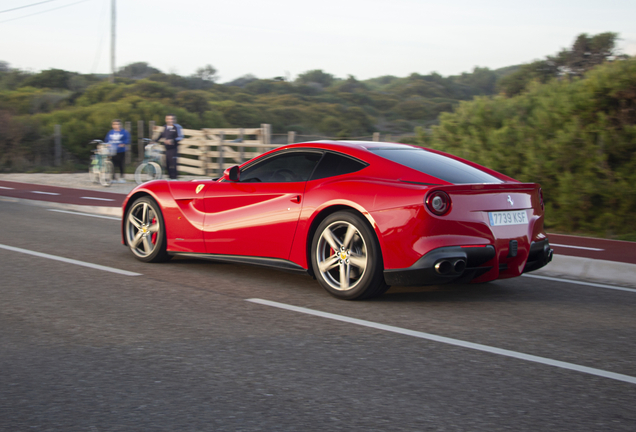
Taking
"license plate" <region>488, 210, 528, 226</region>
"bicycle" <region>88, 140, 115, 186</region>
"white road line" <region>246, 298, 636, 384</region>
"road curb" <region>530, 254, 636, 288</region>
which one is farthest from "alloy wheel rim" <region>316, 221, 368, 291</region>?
"bicycle" <region>88, 140, 115, 186</region>

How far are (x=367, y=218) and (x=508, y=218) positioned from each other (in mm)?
1171

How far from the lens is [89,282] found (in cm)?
644

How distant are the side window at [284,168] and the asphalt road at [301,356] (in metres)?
0.99

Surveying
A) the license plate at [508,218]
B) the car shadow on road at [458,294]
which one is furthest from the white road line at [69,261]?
the license plate at [508,218]

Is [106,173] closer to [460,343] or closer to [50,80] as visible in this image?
[460,343]

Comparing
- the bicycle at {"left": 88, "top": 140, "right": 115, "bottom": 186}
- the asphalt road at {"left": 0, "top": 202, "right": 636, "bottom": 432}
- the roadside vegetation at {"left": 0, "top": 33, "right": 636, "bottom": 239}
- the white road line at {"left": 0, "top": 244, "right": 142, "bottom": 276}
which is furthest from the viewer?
the bicycle at {"left": 88, "top": 140, "right": 115, "bottom": 186}

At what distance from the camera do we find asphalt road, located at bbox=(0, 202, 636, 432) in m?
3.31

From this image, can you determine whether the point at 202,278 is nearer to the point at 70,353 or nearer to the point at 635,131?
the point at 70,353

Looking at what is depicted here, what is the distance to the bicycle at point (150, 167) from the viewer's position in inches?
732

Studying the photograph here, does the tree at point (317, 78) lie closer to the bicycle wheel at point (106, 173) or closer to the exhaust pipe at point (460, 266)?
the bicycle wheel at point (106, 173)

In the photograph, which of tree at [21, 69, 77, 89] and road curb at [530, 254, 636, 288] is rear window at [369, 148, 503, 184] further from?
tree at [21, 69, 77, 89]

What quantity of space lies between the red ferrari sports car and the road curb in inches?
61.0

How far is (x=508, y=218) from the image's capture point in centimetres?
572

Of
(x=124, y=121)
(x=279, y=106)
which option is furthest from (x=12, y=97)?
(x=279, y=106)
